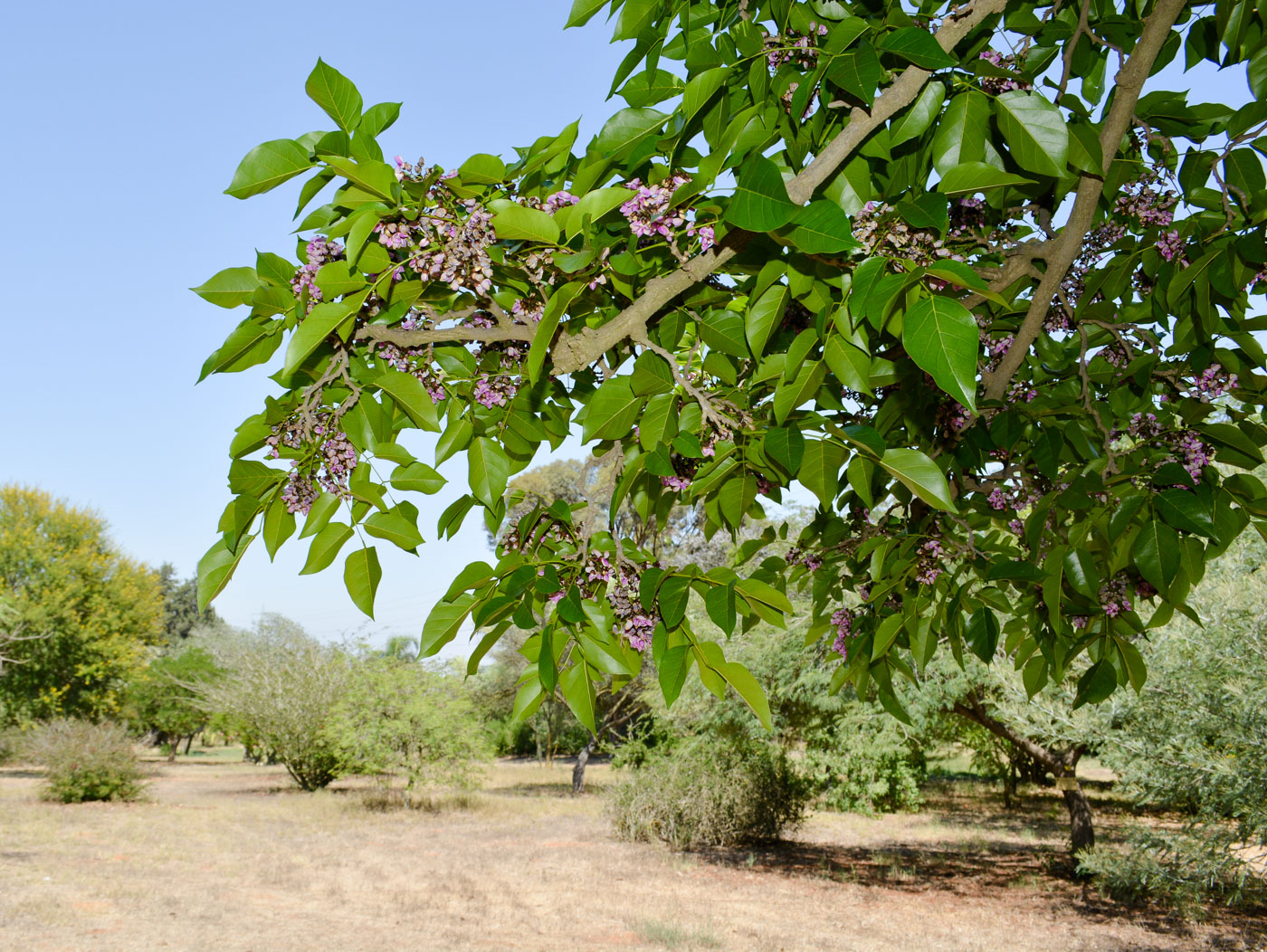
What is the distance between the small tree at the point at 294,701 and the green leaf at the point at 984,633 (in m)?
18.1

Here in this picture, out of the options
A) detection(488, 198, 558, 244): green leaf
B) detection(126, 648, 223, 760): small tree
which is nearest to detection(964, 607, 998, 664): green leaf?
detection(488, 198, 558, 244): green leaf

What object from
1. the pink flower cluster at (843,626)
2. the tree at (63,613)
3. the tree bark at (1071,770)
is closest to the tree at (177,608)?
the tree at (63,613)

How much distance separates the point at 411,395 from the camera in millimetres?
1146

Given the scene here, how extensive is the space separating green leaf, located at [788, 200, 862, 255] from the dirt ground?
770cm

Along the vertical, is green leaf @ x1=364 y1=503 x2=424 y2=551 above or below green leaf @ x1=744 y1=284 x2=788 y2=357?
below

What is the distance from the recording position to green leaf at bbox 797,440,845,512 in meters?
1.14

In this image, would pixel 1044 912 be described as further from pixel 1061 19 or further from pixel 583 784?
pixel 583 784

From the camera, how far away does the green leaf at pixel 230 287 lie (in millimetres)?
1021

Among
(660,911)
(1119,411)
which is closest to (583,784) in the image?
(660,911)

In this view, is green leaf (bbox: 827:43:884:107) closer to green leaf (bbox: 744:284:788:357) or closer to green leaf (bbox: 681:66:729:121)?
green leaf (bbox: 681:66:729:121)

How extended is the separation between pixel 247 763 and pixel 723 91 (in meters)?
33.3

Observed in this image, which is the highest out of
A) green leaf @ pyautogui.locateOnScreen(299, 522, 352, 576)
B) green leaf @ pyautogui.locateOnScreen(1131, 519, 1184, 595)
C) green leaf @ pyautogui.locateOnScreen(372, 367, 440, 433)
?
green leaf @ pyautogui.locateOnScreen(372, 367, 440, 433)

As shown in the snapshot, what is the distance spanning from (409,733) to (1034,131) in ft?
59.2

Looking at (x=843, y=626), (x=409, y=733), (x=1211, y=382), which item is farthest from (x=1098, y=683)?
(x=409, y=733)
